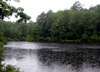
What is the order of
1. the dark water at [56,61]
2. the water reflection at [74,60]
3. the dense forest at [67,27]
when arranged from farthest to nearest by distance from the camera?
the dense forest at [67,27] → the water reflection at [74,60] → the dark water at [56,61]

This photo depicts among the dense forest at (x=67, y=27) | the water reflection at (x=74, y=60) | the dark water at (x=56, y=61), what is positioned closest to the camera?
the dark water at (x=56, y=61)

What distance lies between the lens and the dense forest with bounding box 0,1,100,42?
246ft

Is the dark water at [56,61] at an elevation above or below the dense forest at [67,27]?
below

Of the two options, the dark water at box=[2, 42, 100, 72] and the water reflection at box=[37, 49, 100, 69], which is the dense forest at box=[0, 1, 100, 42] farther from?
the water reflection at box=[37, 49, 100, 69]

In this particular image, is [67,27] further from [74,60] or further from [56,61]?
[56,61]

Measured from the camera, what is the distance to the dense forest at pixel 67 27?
7490 centimetres

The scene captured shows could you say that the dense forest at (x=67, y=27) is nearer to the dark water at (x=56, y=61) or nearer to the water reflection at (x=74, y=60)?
the dark water at (x=56, y=61)

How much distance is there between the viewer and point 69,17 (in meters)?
86.8

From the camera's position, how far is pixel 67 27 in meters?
86.0

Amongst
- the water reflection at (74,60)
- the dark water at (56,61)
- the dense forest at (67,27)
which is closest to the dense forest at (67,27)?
the dense forest at (67,27)

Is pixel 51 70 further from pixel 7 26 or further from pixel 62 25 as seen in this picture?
pixel 7 26

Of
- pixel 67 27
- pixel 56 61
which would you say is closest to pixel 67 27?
pixel 67 27

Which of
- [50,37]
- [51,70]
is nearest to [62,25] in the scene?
[50,37]

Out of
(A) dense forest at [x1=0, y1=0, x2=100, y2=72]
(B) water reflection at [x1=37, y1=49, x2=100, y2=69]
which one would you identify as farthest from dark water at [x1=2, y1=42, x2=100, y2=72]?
(A) dense forest at [x1=0, y1=0, x2=100, y2=72]
